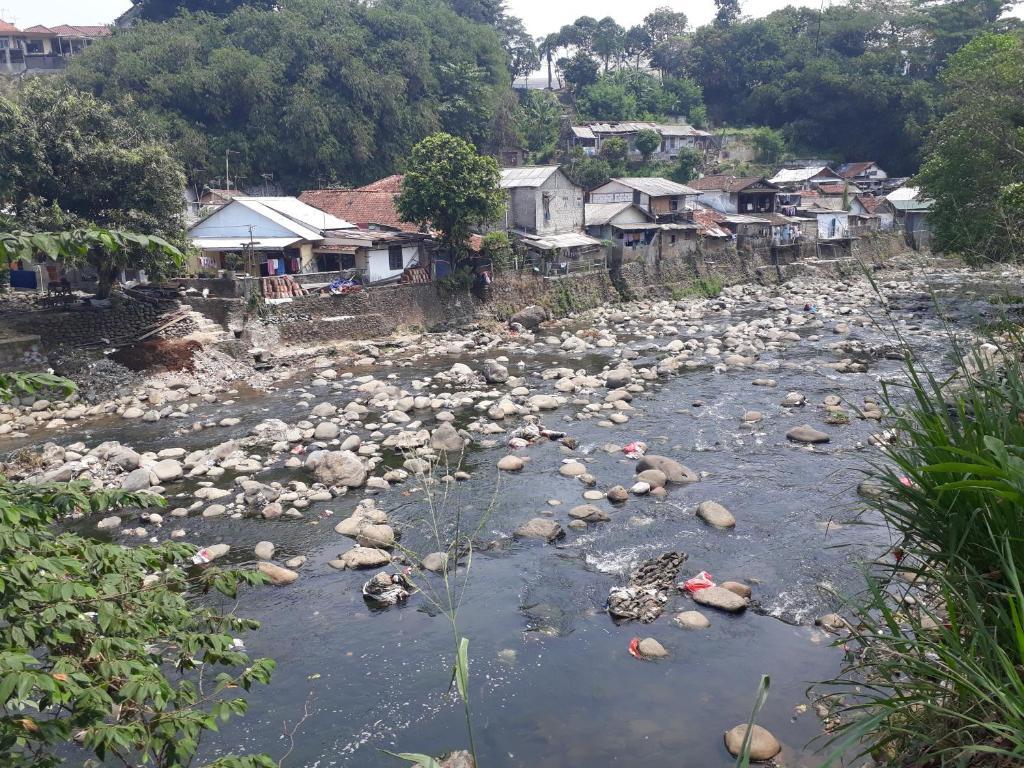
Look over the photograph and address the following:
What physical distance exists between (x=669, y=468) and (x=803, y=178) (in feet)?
139

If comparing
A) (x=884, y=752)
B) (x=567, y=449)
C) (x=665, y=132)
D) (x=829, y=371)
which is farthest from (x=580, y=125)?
(x=884, y=752)

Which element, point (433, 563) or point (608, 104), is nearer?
point (433, 563)

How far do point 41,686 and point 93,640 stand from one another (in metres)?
0.85

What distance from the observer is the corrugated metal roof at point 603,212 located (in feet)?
120

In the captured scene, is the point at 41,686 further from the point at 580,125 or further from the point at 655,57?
the point at 655,57

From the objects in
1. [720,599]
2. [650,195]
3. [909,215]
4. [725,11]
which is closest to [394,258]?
[650,195]

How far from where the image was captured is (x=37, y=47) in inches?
1925

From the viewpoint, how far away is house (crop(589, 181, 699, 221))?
39.0m

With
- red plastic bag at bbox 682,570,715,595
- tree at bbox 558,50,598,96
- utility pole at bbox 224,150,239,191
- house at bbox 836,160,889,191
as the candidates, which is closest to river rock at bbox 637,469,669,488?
red plastic bag at bbox 682,570,715,595

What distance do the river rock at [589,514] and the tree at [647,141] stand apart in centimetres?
4539

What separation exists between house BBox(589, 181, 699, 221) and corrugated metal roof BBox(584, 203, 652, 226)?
112 cm

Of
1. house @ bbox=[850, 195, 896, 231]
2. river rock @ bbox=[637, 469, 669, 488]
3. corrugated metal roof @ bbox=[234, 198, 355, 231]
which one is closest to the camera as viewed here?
river rock @ bbox=[637, 469, 669, 488]

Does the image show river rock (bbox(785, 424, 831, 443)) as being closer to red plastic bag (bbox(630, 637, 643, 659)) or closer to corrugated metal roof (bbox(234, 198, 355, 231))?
red plastic bag (bbox(630, 637, 643, 659))

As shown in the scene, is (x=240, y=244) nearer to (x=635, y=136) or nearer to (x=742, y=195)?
(x=742, y=195)
